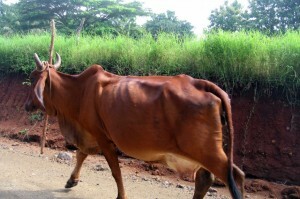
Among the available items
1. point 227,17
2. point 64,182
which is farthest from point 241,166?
point 227,17

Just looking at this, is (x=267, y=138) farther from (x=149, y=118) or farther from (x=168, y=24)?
(x=168, y=24)

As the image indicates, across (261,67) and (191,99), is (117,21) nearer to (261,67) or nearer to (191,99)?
(261,67)

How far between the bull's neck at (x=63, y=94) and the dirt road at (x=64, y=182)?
104 cm

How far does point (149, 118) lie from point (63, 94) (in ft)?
5.24

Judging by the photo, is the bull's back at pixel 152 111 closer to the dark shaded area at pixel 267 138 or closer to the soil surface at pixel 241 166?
the soil surface at pixel 241 166

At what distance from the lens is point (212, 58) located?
6836 millimetres

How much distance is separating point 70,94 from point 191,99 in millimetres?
1892

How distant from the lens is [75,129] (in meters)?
4.79

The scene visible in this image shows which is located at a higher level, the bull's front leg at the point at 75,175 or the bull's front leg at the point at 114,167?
the bull's front leg at the point at 114,167

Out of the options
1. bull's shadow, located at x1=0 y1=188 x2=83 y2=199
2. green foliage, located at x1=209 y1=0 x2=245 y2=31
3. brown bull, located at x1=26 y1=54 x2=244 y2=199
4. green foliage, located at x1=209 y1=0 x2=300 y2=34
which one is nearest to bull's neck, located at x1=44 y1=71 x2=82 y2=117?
brown bull, located at x1=26 y1=54 x2=244 y2=199

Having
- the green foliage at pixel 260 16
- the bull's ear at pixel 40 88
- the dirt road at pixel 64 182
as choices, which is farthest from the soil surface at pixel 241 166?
the green foliage at pixel 260 16

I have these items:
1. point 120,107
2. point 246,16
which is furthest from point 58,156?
point 246,16

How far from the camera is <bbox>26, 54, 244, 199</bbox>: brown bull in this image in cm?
345

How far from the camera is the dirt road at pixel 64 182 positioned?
4727 mm
